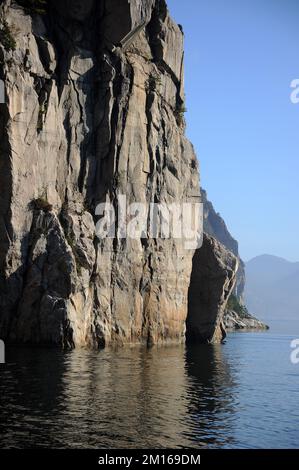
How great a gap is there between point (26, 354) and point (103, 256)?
21.1 m

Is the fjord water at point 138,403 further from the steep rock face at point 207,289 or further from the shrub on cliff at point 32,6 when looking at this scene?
the shrub on cliff at point 32,6

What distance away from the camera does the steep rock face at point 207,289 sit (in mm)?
94250

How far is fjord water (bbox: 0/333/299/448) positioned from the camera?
94.3 feet

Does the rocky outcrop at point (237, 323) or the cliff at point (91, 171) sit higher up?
the cliff at point (91, 171)

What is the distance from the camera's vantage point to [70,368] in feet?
157

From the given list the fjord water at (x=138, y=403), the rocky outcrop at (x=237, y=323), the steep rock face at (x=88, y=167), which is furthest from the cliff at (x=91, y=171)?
the rocky outcrop at (x=237, y=323)

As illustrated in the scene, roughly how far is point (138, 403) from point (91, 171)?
42164 millimetres

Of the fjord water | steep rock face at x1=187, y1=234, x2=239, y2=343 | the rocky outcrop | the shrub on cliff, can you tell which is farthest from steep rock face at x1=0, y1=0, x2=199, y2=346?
the rocky outcrop

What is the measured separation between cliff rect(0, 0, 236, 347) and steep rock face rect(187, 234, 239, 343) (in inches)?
8.1

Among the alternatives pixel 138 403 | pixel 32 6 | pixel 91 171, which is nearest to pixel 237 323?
pixel 91 171

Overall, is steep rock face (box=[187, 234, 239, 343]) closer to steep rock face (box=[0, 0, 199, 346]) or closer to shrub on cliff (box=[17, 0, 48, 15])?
steep rock face (box=[0, 0, 199, 346])

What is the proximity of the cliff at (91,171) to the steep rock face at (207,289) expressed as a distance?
0.21m

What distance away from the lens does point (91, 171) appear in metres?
75.2

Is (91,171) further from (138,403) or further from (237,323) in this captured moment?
(237,323)
